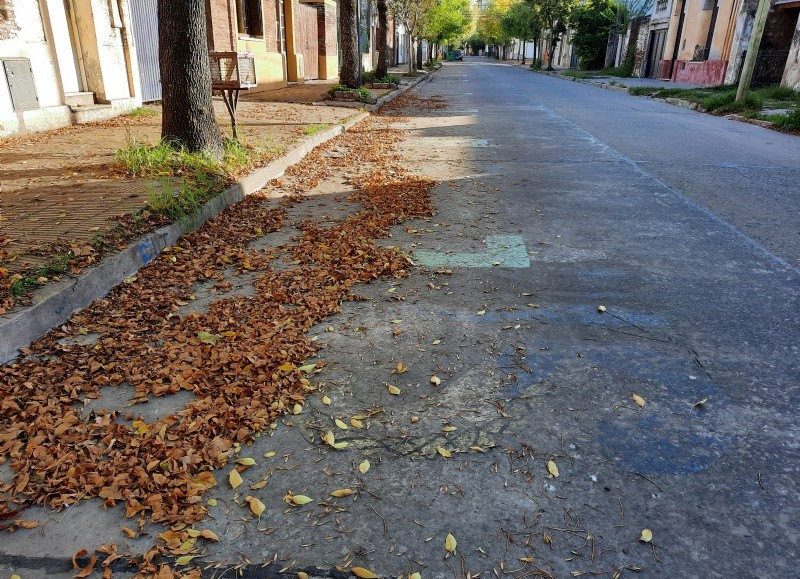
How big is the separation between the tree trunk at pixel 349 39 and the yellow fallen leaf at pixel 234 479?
16.8 m

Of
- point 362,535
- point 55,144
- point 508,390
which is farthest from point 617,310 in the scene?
point 55,144

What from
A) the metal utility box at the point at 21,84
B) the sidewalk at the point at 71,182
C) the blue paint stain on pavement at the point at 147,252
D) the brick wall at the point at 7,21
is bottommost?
the blue paint stain on pavement at the point at 147,252

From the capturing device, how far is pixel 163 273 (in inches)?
176

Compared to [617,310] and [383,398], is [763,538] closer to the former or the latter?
[383,398]

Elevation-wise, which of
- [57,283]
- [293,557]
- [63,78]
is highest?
[63,78]

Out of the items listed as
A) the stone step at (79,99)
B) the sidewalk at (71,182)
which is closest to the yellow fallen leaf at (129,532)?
the sidewalk at (71,182)

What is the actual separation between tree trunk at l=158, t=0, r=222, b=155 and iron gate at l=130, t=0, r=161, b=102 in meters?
6.50

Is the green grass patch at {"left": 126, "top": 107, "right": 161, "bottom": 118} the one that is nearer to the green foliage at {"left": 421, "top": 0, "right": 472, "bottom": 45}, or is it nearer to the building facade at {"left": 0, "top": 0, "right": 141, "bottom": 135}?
the building facade at {"left": 0, "top": 0, "right": 141, "bottom": 135}

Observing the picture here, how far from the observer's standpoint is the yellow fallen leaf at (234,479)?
7.53ft

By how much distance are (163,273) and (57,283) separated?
848mm

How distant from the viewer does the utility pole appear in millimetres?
15508

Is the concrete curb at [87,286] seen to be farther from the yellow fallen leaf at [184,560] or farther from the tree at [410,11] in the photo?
the tree at [410,11]

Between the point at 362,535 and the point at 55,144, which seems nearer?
the point at 362,535

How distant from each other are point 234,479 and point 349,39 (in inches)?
680
